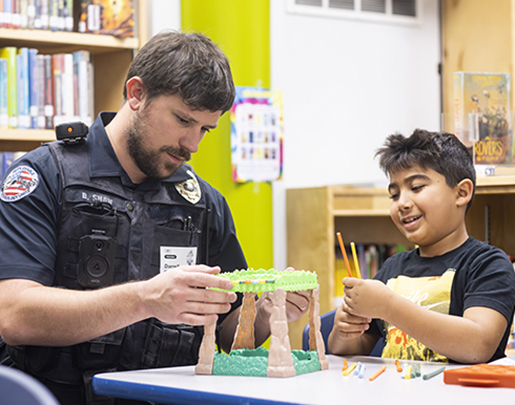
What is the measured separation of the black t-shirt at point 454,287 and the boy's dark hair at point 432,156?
0.20m

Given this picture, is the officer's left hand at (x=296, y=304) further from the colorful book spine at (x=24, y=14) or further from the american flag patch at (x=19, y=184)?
the colorful book spine at (x=24, y=14)

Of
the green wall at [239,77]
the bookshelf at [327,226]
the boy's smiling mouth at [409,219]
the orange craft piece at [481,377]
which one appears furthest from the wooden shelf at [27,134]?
the orange craft piece at [481,377]

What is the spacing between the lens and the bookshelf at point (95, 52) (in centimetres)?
276

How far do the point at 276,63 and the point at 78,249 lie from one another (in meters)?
2.62

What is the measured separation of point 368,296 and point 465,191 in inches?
22.3

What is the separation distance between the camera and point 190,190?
1.84 metres

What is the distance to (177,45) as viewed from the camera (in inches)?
66.6

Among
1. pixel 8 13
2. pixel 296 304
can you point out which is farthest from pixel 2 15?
pixel 296 304

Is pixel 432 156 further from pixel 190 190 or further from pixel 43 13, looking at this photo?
pixel 43 13

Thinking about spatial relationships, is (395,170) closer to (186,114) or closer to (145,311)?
(186,114)

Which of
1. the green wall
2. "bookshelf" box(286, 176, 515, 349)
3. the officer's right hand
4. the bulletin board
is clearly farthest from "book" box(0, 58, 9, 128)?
the officer's right hand

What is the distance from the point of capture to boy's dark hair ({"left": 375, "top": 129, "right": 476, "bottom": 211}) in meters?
1.84

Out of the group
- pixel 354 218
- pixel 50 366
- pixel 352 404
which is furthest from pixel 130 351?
pixel 354 218

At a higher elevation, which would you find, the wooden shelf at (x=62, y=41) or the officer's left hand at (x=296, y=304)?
the wooden shelf at (x=62, y=41)
